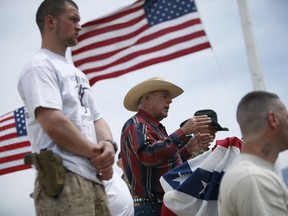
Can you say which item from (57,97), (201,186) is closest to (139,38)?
(201,186)

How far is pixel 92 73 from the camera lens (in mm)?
8328

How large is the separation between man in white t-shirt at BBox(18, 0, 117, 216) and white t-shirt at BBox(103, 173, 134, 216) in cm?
98

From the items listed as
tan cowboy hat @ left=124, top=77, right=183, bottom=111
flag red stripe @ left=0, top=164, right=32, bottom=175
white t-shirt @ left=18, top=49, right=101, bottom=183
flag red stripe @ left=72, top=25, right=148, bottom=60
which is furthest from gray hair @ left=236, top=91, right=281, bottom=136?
flag red stripe @ left=0, top=164, right=32, bottom=175

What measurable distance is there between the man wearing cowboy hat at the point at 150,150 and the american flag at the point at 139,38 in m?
1.46

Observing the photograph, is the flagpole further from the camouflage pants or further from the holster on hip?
the holster on hip

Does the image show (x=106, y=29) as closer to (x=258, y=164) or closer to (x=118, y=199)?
(x=118, y=199)

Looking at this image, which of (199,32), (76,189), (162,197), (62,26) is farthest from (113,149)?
(199,32)

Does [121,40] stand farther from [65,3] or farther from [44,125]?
[44,125]

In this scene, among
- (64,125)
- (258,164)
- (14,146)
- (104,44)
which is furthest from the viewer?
(14,146)

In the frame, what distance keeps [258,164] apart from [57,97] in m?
1.28

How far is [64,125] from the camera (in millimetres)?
3717

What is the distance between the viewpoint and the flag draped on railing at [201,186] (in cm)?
560

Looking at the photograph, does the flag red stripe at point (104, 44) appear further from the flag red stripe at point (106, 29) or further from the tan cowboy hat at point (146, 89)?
the tan cowboy hat at point (146, 89)

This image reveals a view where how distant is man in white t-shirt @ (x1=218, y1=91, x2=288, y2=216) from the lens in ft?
11.2
